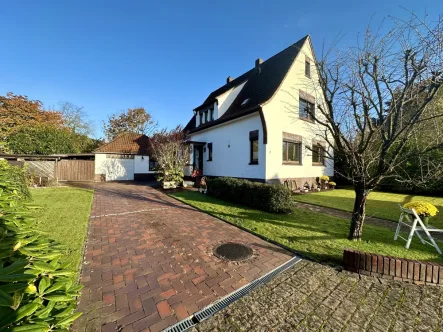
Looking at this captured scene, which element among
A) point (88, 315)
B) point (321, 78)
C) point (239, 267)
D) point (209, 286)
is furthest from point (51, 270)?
point (321, 78)

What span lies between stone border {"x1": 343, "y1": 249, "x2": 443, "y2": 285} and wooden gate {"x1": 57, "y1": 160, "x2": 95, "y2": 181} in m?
21.8

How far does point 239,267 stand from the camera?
345cm

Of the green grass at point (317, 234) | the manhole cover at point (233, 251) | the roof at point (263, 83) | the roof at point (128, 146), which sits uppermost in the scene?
the roof at point (263, 83)

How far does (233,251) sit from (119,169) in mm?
19404

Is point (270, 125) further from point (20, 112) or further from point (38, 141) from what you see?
point (20, 112)

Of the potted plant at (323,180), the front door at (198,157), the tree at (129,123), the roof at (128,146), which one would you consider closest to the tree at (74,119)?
A: the tree at (129,123)

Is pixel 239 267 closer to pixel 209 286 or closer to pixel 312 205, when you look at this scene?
pixel 209 286

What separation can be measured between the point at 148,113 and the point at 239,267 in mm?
33948

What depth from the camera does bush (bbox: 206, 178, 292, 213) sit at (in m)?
6.81

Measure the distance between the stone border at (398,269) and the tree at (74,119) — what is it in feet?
124

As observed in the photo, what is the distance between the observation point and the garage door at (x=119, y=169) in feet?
64.6

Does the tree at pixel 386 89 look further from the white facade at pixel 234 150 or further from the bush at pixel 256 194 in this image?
the white facade at pixel 234 150

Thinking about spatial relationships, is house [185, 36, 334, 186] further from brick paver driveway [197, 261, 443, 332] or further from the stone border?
brick paver driveway [197, 261, 443, 332]

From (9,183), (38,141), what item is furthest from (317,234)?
(38,141)
